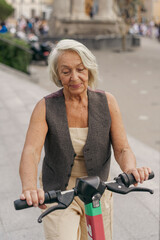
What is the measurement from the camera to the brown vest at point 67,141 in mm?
1960

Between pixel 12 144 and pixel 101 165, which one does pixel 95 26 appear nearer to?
pixel 12 144

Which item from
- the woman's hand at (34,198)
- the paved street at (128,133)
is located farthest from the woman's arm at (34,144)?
the paved street at (128,133)

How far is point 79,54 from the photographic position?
1.85 metres

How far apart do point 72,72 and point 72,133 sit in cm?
31

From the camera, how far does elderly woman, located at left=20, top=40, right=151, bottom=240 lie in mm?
1898

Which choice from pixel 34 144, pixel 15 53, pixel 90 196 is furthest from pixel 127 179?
pixel 15 53

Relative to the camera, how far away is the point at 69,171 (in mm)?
1990

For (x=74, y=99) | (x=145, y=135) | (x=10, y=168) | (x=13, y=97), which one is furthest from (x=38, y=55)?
(x=74, y=99)

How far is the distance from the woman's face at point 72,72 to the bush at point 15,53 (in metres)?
9.48

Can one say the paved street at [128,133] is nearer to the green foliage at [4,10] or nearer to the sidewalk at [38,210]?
the sidewalk at [38,210]

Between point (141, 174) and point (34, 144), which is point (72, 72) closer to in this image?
point (34, 144)

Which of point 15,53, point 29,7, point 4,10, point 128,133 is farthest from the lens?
point 29,7

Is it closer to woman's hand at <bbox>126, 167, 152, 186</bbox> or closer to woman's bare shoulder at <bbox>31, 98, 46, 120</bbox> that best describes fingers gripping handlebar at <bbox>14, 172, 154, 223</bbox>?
woman's hand at <bbox>126, 167, 152, 186</bbox>

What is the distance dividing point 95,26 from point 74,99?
71.2ft
